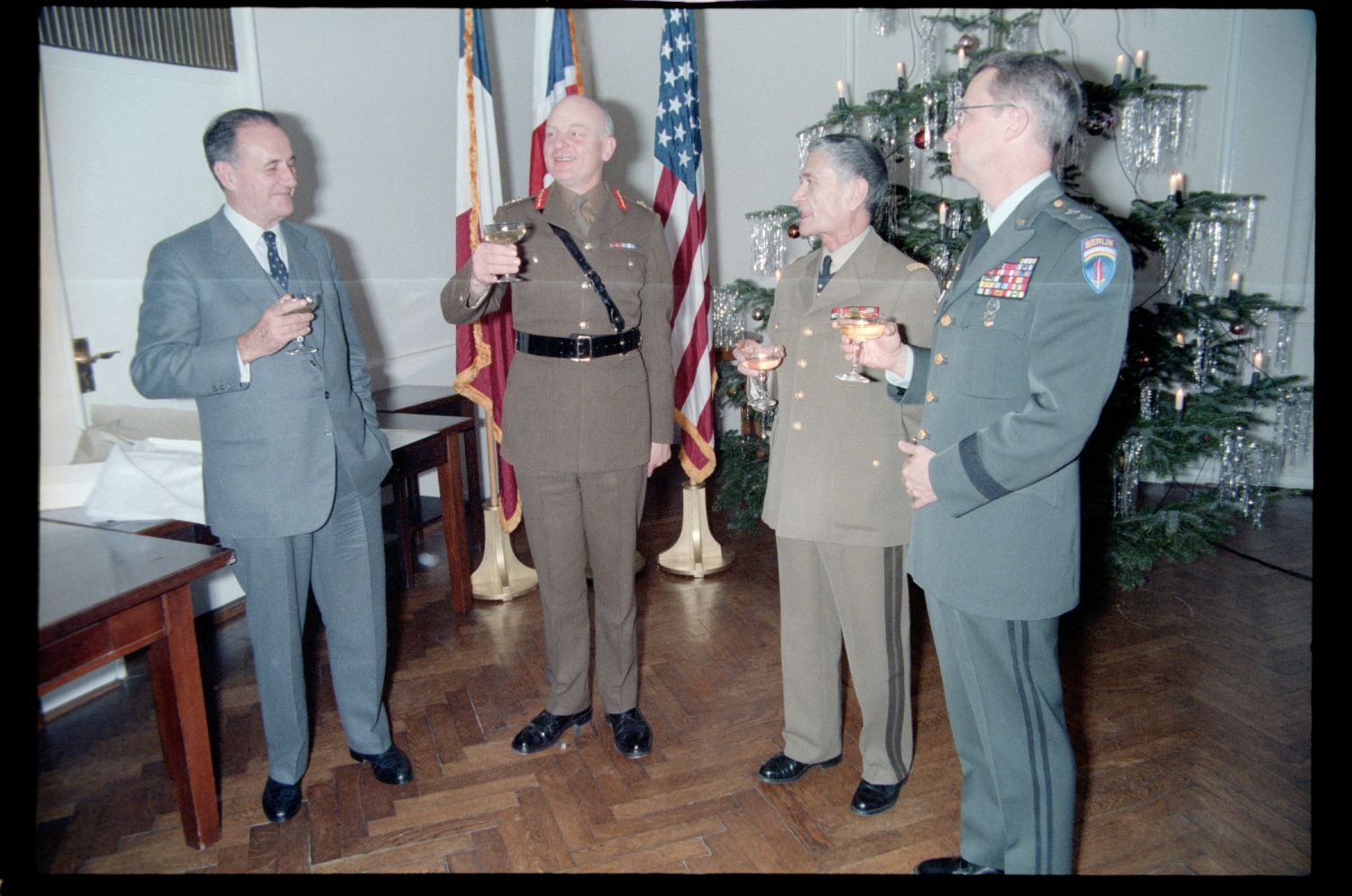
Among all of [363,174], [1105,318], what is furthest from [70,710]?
[363,174]

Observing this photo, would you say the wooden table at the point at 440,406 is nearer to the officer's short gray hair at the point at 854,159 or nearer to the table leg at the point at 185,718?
the table leg at the point at 185,718

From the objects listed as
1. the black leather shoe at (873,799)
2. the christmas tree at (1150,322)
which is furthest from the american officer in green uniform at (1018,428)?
the christmas tree at (1150,322)

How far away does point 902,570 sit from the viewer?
1917 millimetres

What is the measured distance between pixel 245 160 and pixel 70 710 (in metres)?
1.21

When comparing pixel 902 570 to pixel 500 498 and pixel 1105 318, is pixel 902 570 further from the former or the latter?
pixel 500 498

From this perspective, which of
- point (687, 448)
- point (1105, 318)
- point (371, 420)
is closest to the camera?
point (1105, 318)

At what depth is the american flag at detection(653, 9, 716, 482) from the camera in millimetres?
3307

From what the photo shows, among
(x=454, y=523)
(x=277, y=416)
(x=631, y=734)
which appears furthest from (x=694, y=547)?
(x=277, y=416)

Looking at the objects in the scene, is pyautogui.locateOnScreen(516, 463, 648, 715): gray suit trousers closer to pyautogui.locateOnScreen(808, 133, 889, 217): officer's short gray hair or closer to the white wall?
pyautogui.locateOnScreen(808, 133, 889, 217): officer's short gray hair

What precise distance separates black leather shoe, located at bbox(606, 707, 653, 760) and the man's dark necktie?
1.40 meters

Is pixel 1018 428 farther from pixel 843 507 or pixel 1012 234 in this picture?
pixel 843 507

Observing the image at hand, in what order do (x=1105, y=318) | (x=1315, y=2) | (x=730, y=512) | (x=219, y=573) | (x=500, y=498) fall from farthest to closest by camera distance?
(x=730, y=512)
(x=500, y=498)
(x=219, y=573)
(x=1315, y=2)
(x=1105, y=318)

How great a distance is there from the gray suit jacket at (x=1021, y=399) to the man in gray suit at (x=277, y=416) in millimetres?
1295

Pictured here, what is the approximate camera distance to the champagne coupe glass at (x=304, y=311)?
1.64 meters
